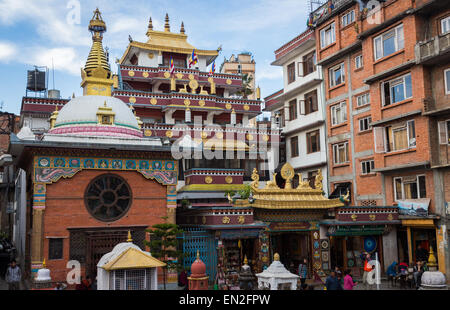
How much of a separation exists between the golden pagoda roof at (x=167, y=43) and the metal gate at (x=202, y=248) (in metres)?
27.0

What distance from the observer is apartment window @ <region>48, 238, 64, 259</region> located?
2345cm

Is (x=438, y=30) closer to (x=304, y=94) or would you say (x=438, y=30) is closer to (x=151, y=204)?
(x=304, y=94)

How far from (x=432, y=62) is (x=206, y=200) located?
17.1m

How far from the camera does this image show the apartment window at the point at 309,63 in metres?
43.4

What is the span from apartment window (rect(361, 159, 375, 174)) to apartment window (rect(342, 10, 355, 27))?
11084 mm

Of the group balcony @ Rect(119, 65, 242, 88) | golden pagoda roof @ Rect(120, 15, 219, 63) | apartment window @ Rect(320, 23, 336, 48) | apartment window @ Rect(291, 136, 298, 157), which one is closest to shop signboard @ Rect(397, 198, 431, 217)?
apartment window @ Rect(291, 136, 298, 157)

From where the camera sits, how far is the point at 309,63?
44125 millimetres

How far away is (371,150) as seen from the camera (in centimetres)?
3575

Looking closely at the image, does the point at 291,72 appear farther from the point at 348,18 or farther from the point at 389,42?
the point at 389,42

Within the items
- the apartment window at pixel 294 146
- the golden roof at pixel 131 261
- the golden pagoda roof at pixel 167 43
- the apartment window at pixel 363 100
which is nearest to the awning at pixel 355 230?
the apartment window at pixel 363 100

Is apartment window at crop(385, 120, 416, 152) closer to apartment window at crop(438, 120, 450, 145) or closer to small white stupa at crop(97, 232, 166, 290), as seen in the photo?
apartment window at crop(438, 120, 450, 145)

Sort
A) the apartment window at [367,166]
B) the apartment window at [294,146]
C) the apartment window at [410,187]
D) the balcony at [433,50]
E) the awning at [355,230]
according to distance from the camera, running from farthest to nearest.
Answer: the apartment window at [294,146] → the apartment window at [367,166] → the apartment window at [410,187] → the awning at [355,230] → the balcony at [433,50]

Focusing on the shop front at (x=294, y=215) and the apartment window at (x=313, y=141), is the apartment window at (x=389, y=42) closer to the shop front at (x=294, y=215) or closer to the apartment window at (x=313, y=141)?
the apartment window at (x=313, y=141)
